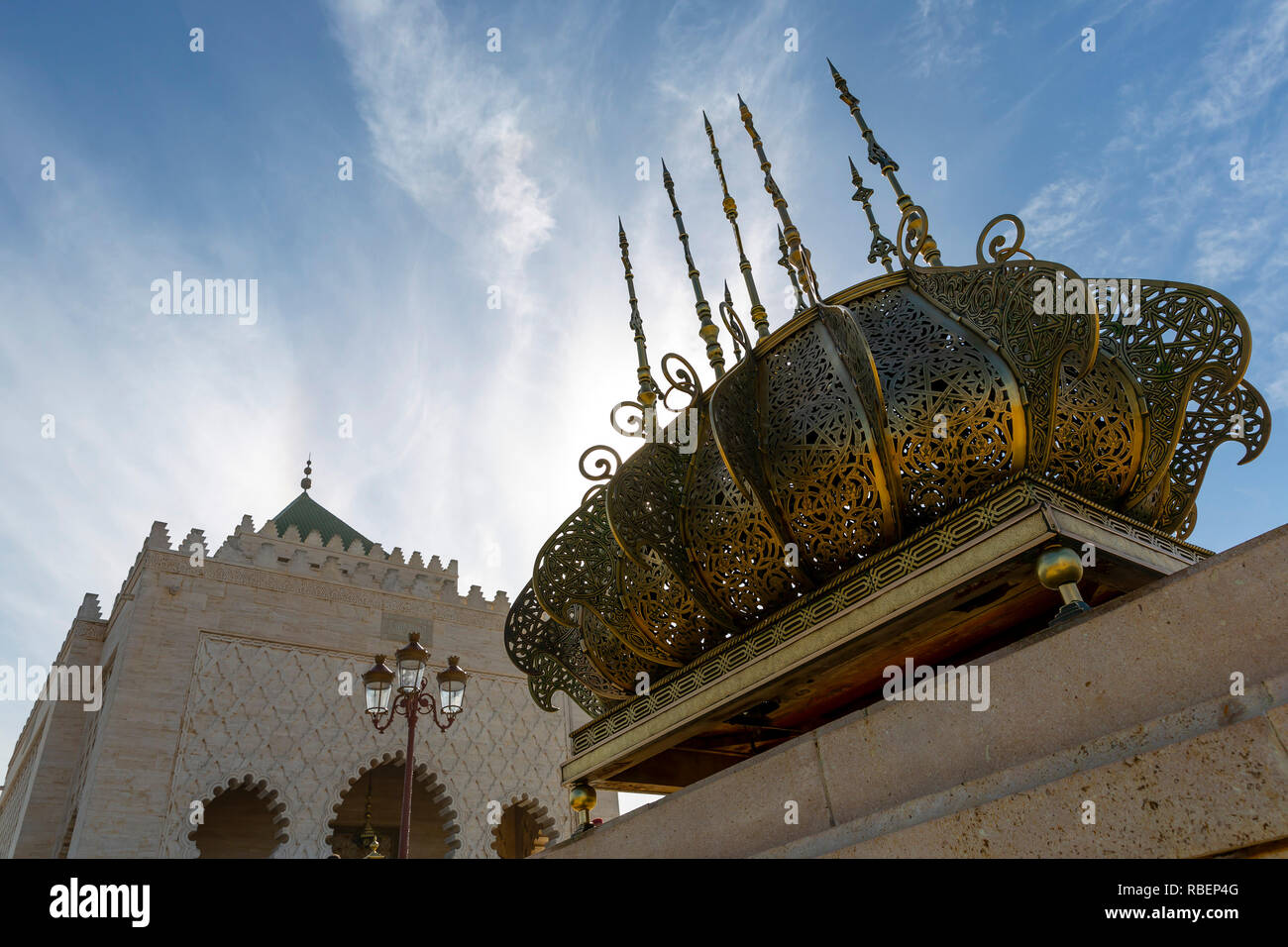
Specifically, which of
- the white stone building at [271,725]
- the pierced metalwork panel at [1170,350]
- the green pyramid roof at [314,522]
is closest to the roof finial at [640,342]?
the pierced metalwork panel at [1170,350]

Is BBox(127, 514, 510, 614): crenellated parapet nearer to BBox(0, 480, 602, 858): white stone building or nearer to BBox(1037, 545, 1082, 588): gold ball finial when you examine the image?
BBox(0, 480, 602, 858): white stone building

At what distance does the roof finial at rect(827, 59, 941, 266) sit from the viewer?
7.84ft

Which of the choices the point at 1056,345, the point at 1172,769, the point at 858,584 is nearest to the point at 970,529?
the point at 858,584

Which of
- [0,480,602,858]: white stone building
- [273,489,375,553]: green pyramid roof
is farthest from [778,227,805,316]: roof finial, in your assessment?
[273,489,375,553]: green pyramid roof

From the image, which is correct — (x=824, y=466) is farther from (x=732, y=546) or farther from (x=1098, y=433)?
(x=1098, y=433)

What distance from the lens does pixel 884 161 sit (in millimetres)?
2508

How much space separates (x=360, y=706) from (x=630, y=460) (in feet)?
30.5

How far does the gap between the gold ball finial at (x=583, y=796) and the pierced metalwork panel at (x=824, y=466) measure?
3.22 feet

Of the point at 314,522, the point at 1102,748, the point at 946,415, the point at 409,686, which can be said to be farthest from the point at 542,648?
the point at 314,522

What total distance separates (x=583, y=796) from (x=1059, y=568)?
1506 mm

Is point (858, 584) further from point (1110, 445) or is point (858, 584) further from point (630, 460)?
point (630, 460)

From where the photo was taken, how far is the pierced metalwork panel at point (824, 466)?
1.98m

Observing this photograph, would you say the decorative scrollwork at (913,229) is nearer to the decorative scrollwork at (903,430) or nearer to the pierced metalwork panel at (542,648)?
the decorative scrollwork at (903,430)

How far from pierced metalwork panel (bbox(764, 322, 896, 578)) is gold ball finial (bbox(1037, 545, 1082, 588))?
379 mm
